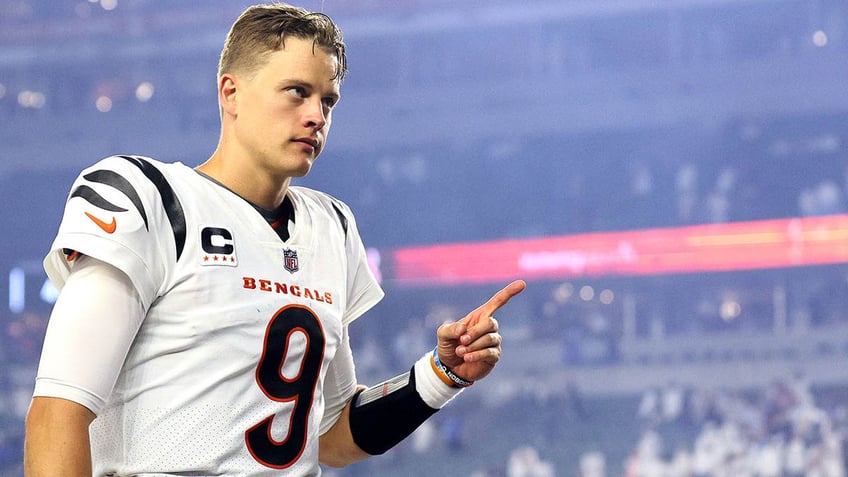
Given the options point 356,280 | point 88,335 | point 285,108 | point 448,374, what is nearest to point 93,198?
point 88,335

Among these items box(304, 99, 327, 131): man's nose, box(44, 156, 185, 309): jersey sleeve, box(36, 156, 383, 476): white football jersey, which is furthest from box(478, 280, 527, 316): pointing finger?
box(44, 156, 185, 309): jersey sleeve

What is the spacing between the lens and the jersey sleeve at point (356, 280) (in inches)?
65.8

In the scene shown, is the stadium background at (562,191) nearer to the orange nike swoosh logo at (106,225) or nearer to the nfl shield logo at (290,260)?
the nfl shield logo at (290,260)

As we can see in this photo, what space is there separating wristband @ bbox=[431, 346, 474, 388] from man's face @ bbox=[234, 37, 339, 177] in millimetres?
405

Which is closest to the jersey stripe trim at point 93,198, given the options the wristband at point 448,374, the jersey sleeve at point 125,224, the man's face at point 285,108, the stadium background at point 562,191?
the jersey sleeve at point 125,224

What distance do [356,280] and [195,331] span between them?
0.43 m

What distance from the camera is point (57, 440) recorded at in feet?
3.92

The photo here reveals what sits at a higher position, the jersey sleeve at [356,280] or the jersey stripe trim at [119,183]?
the jersey stripe trim at [119,183]

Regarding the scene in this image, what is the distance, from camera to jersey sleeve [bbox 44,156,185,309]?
126 cm

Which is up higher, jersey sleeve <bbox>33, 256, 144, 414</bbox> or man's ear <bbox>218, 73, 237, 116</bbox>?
man's ear <bbox>218, 73, 237, 116</bbox>

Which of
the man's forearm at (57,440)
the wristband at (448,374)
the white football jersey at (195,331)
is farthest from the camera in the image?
the wristband at (448,374)

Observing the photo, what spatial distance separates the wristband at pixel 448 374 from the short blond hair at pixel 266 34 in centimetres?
49

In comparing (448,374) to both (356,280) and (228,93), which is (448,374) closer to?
(356,280)

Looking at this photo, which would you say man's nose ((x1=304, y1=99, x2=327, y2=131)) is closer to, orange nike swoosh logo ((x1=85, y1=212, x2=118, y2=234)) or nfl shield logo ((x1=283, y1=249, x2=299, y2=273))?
nfl shield logo ((x1=283, y1=249, x2=299, y2=273))
